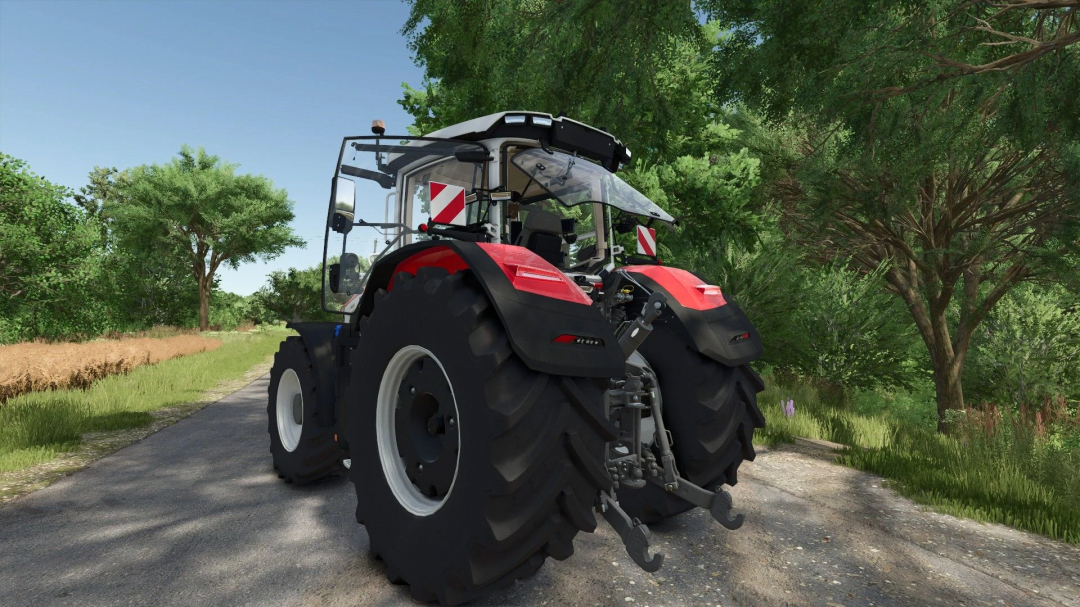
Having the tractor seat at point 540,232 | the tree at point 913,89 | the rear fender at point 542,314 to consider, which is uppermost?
the tree at point 913,89

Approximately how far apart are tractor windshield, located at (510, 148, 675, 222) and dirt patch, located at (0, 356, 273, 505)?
4.08m

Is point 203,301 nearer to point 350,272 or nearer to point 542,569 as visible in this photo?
point 350,272

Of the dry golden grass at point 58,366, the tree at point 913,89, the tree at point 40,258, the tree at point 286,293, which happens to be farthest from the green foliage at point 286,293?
the tree at point 913,89

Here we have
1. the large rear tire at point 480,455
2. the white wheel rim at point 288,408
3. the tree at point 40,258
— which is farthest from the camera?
the tree at point 40,258

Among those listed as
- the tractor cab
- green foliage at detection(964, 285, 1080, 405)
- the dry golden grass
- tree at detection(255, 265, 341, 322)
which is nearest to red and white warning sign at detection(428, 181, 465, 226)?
the tractor cab

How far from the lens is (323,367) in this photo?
4.12 metres

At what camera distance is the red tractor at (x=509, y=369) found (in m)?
2.20

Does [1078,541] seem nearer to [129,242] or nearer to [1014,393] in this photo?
[1014,393]

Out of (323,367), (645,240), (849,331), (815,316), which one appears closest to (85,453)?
(323,367)

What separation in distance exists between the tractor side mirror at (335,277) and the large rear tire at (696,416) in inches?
84.6

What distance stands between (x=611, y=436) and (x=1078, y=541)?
312 cm

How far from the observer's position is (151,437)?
605 cm

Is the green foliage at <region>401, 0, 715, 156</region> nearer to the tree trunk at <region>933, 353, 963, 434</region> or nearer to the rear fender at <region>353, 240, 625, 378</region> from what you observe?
the rear fender at <region>353, 240, 625, 378</region>

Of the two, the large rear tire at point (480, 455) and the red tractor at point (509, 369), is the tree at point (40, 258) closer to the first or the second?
the red tractor at point (509, 369)
